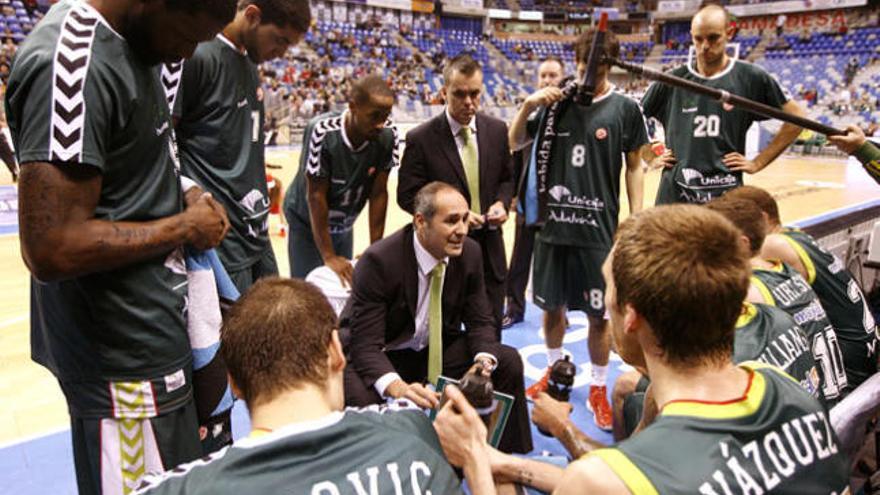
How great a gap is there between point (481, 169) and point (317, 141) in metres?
0.96

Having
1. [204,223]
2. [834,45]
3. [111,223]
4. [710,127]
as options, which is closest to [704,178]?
[710,127]

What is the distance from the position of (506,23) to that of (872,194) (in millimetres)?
32896

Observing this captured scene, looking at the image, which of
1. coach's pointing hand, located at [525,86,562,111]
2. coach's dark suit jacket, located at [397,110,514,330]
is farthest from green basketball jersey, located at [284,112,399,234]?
coach's pointing hand, located at [525,86,562,111]

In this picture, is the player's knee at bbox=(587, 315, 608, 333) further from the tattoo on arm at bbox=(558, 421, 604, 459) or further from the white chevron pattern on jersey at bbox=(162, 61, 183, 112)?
the white chevron pattern on jersey at bbox=(162, 61, 183, 112)

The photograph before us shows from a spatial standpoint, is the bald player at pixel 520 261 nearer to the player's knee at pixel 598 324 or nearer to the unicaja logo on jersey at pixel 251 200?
the player's knee at pixel 598 324

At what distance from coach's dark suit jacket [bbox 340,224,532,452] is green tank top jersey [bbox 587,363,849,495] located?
170 centimetres

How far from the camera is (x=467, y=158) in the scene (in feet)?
12.3

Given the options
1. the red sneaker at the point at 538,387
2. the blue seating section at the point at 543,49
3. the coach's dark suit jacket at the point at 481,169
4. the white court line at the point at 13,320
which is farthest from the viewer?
the blue seating section at the point at 543,49

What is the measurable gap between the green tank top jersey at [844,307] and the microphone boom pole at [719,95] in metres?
0.72

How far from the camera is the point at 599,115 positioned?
11.9 ft

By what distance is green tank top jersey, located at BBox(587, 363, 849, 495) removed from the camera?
1141 millimetres

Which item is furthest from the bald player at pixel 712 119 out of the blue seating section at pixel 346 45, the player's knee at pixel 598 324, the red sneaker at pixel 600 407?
the blue seating section at pixel 346 45

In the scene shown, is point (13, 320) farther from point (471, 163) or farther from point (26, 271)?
point (471, 163)

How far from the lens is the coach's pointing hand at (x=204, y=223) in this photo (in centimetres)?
167
